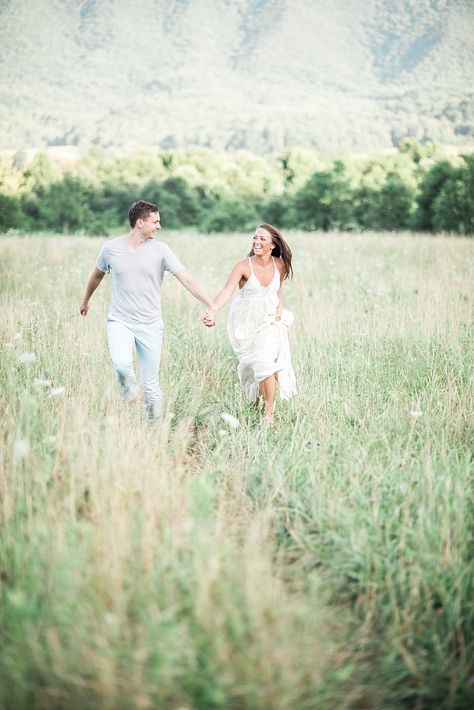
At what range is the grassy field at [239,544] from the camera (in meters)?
1.88

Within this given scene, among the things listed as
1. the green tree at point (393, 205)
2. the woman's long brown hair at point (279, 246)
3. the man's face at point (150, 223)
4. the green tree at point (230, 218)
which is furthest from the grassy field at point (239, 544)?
the green tree at point (230, 218)

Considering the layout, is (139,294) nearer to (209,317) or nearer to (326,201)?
(209,317)

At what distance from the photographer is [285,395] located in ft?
15.8

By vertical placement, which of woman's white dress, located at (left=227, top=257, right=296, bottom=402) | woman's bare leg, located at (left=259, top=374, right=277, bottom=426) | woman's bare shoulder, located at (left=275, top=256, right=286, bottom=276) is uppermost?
woman's bare shoulder, located at (left=275, top=256, right=286, bottom=276)

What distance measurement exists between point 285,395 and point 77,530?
8.67ft

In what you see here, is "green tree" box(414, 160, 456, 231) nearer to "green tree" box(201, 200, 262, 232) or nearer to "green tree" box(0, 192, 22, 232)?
"green tree" box(201, 200, 262, 232)

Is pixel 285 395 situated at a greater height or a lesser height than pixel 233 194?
lesser

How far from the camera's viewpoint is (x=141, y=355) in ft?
15.2

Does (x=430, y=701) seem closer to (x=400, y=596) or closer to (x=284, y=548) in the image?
(x=400, y=596)

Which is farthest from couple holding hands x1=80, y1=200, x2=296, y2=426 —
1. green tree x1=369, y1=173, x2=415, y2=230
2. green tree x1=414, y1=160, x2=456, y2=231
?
green tree x1=369, y1=173, x2=415, y2=230

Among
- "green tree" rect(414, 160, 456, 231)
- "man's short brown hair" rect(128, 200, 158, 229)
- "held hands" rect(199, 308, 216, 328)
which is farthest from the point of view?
"green tree" rect(414, 160, 456, 231)

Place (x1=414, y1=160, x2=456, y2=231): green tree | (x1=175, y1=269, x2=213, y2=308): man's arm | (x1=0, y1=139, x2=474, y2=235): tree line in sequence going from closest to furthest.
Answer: (x1=175, y1=269, x2=213, y2=308): man's arm, (x1=414, y1=160, x2=456, y2=231): green tree, (x1=0, y1=139, x2=474, y2=235): tree line

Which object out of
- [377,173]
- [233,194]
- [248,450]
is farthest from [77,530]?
[377,173]

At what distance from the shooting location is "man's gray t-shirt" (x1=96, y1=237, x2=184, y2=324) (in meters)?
4.46
